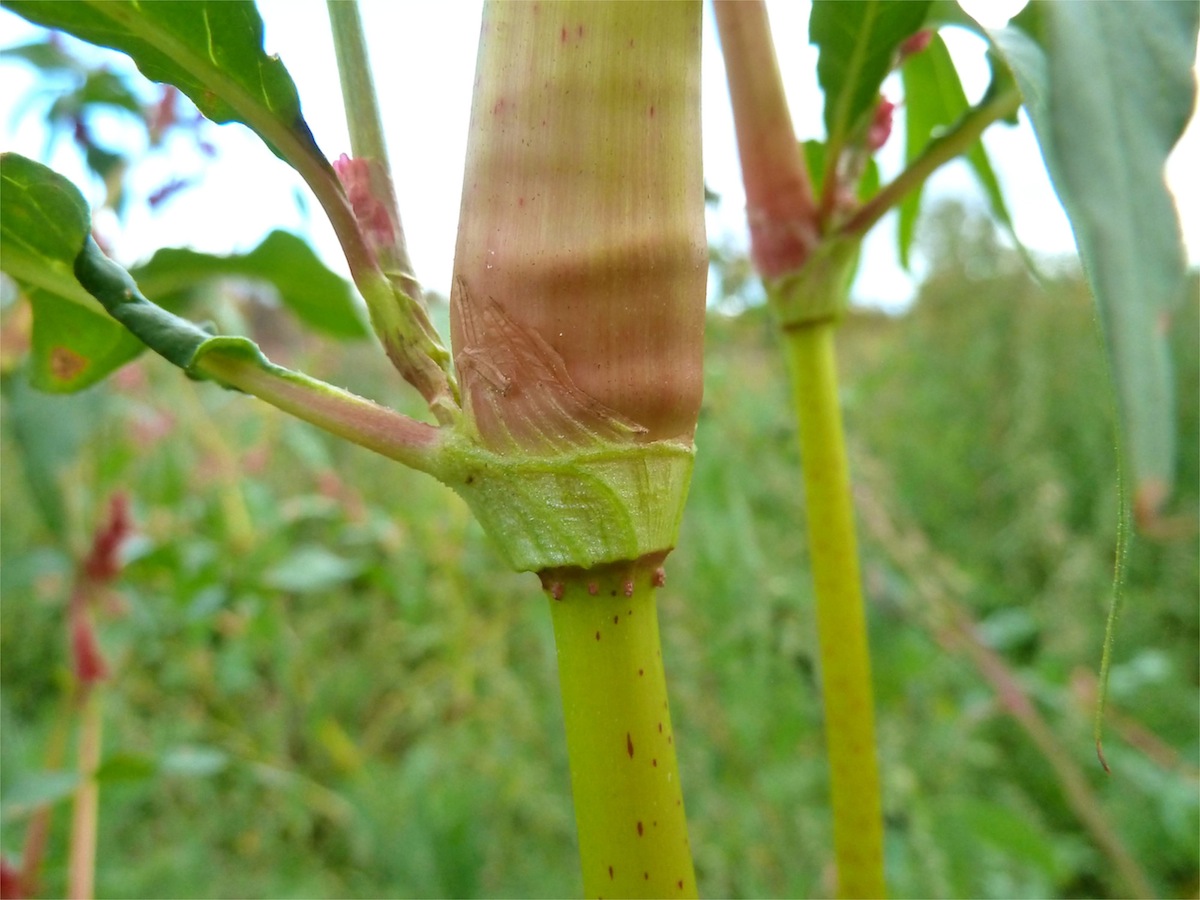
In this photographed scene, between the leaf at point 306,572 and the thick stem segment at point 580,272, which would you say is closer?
the thick stem segment at point 580,272

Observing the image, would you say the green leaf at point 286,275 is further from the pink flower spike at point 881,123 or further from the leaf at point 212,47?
the pink flower spike at point 881,123

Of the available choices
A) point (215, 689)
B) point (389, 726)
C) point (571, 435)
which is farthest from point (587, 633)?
point (389, 726)

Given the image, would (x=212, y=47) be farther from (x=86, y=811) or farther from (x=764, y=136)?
(x=86, y=811)

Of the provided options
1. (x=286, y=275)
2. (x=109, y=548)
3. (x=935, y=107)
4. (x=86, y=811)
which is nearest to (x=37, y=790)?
(x=86, y=811)

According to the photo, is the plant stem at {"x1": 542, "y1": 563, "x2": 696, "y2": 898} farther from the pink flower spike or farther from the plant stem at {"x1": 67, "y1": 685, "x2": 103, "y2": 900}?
the plant stem at {"x1": 67, "y1": 685, "x2": 103, "y2": 900}

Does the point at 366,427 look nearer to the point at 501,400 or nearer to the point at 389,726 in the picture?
→ the point at 501,400

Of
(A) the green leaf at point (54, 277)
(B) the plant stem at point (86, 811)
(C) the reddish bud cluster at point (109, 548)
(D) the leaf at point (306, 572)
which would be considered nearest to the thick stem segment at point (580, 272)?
(A) the green leaf at point (54, 277)
